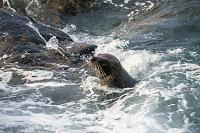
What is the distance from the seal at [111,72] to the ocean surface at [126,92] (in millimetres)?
157

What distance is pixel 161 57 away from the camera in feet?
34.2

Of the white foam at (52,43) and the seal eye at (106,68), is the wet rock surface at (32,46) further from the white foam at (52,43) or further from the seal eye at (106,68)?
the seal eye at (106,68)

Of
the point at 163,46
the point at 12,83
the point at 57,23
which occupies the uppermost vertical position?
the point at 57,23

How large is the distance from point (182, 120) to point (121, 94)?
1465 mm

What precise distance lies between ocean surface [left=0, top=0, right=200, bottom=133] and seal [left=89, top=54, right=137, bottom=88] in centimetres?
16

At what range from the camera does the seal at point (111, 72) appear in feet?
29.0

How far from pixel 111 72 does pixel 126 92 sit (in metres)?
0.49

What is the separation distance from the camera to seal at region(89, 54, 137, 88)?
29.0 ft

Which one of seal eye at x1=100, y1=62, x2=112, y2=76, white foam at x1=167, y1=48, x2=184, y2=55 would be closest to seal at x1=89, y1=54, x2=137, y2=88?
seal eye at x1=100, y1=62, x2=112, y2=76

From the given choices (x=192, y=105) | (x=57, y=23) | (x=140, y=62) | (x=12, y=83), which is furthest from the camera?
(x=57, y=23)

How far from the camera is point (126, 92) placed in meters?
8.70

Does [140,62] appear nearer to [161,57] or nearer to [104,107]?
[161,57]

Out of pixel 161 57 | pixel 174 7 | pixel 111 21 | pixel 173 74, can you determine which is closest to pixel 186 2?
pixel 174 7

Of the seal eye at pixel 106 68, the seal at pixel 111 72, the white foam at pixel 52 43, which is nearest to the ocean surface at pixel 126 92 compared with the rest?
the seal at pixel 111 72
